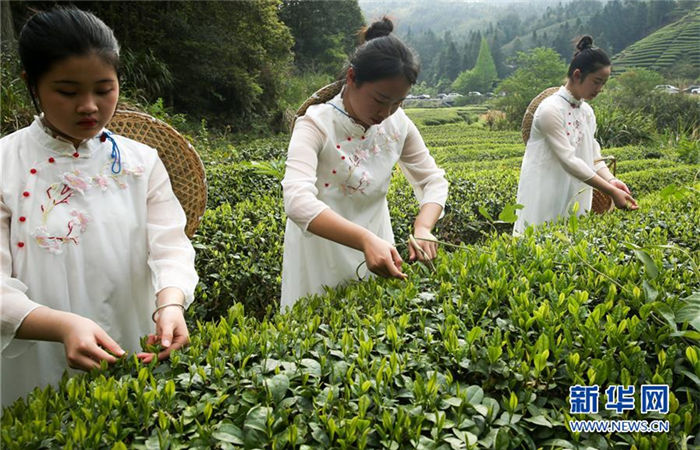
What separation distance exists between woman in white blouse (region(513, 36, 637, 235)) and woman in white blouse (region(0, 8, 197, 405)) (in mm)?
2453

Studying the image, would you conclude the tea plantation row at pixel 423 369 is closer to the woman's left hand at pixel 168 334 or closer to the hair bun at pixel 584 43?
the woman's left hand at pixel 168 334

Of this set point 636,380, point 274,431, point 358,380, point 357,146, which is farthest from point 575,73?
point 274,431

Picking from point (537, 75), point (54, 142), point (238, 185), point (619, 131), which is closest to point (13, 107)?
point (238, 185)

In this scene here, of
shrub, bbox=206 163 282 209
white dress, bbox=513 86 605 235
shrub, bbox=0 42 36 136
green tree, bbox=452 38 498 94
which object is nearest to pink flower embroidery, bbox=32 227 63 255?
white dress, bbox=513 86 605 235

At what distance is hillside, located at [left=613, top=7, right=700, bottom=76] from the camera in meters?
37.2

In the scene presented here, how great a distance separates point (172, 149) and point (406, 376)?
104cm

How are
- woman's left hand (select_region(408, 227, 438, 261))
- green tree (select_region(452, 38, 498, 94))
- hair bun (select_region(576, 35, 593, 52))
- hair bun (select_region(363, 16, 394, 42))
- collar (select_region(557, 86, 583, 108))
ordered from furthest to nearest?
green tree (select_region(452, 38, 498, 94))
hair bun (select_region(576, 35, 593, 52))
collar (select_region(557, 86, 583, 108))
hair bun (select_region(363, 16, 394, 42))
woman's left hand (select_region(408, 227, 438, 261))

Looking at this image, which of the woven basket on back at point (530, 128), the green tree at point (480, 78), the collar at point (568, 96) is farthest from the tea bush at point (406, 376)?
the green tree at point (480, 78)

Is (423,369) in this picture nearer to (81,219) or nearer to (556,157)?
(81,219)

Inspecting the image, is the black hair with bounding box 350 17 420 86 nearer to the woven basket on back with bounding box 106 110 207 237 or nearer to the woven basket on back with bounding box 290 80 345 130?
the woven basket on back with bounding box 290 80 345 130

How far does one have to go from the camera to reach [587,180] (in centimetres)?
325

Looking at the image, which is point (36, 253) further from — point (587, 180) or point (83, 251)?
point (587, 180)

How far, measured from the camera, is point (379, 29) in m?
2.12

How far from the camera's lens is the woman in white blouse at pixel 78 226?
125 centimetres
